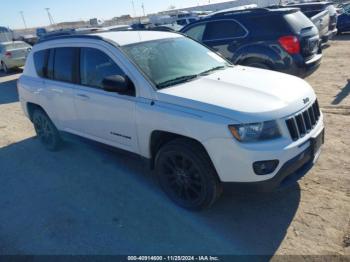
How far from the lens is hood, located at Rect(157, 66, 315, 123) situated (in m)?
3.05

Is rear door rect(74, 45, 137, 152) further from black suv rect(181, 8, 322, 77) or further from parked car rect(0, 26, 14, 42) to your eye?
parked car rect(0, 26, 14, 42)

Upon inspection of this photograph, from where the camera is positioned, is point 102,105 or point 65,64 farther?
point 65,64

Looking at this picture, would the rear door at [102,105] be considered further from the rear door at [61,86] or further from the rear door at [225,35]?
the rear door at [225,35]

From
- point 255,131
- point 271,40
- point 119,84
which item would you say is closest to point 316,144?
point 255,131

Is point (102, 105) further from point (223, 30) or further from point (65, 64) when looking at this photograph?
point (223, 30)

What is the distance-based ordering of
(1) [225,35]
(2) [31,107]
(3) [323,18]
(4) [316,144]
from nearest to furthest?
(4) [316,144]
(2) [31,107]
(1) [225,35]
(3) [323,18]

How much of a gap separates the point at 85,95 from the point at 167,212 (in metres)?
1.91

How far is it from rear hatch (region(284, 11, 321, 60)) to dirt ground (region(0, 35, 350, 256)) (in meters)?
2.33

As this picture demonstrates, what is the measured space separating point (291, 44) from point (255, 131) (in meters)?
4.37

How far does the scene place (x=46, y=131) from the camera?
19.0 feet

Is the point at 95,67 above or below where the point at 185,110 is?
above

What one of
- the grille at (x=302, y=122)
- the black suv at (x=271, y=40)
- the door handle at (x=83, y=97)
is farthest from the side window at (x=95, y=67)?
the black suv at (x=271, y=40)

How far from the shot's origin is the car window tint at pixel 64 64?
4715mm

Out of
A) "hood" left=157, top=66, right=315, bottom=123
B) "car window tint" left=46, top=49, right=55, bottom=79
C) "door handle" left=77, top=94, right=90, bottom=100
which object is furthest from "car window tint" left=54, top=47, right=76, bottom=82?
"hood" left=157, top=66, right=315, bottom=123
